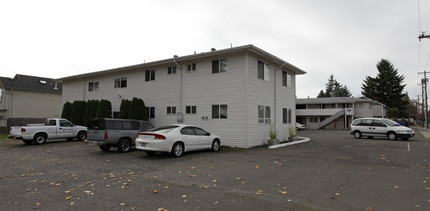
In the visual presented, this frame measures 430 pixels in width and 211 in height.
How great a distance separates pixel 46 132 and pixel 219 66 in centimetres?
1159

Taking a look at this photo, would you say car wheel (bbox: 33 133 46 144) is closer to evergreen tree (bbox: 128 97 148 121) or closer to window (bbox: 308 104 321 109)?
evergreen tree (bbox: 128 97 148 121)

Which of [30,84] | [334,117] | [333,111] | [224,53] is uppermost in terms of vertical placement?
[30,84]

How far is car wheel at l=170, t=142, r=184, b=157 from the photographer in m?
10.9

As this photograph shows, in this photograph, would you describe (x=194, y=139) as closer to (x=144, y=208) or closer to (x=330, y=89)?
(x=144, y=208)

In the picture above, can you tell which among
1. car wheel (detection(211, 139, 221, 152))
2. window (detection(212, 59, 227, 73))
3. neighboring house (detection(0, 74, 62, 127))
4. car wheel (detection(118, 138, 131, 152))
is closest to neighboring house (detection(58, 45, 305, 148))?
window (detection(212, 59, 227, 73))

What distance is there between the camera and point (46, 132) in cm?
1655

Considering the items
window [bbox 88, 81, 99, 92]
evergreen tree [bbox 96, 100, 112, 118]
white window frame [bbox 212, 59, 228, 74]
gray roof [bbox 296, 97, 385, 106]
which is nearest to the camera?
white window frame [bbox 212, 59, 228, 74]

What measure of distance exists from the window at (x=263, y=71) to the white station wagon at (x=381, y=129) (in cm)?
1063

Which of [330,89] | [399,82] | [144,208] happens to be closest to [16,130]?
[144,208]

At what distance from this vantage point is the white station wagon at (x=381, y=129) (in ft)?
65.0

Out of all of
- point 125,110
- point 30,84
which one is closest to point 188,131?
point 125,110

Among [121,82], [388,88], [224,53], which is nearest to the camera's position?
[224,53]

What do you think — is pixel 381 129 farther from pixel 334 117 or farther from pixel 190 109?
pixel 334 117

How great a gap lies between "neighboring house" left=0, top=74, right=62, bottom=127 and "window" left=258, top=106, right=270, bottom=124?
27887 mm
